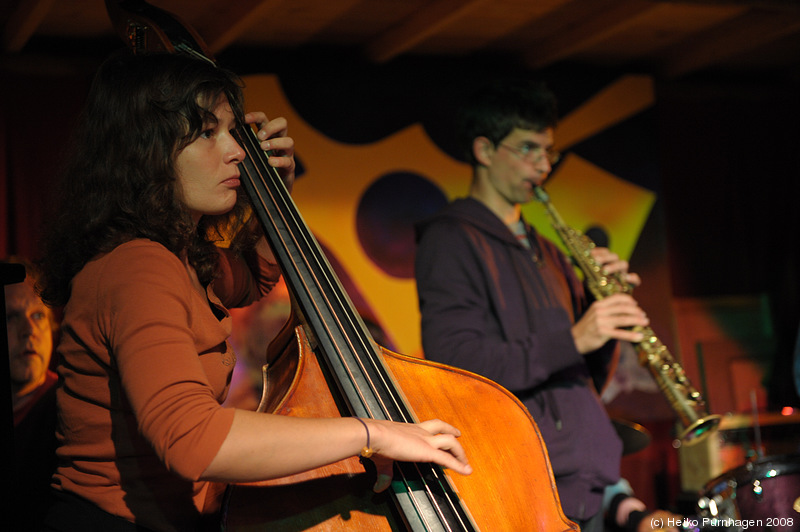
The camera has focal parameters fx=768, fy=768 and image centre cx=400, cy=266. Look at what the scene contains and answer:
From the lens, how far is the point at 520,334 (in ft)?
7.10

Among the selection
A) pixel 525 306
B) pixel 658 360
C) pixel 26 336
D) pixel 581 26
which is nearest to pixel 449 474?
pixel 525 306

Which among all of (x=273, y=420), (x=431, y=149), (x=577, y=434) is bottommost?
(x=577, y=434)

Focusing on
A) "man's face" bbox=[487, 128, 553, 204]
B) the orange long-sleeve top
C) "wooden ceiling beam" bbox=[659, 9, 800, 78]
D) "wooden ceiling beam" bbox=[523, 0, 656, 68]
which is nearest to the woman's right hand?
the orange long-sleeve top

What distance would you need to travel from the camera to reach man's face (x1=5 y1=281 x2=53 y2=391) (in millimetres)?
2889

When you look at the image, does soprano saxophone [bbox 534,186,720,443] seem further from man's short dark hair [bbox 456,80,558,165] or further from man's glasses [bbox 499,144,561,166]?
man's short dark hair [bbox 456,80,558,165]

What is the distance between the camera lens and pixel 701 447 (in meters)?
4.36

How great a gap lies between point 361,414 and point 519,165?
1.45 meters

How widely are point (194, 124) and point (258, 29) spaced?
9.22ft

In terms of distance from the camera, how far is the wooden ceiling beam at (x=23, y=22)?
10.5 feet

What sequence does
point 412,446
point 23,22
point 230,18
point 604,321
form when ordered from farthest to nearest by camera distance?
point 230,18 < point 23,22 < point 604,321 < point 412,446

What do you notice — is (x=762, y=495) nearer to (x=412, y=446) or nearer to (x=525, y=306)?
(x=525, y=306)

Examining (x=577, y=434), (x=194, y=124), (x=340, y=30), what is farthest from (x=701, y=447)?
(x=194, y=124)

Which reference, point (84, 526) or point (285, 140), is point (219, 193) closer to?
point (285, 140)

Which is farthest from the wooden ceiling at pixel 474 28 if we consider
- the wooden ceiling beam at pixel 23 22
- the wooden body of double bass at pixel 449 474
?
the wooden body of double bass at pixel 449 474
